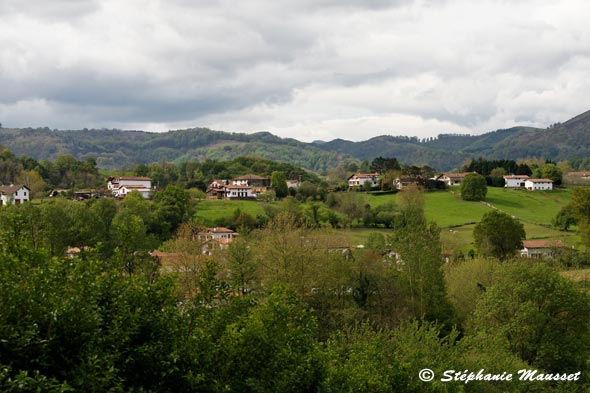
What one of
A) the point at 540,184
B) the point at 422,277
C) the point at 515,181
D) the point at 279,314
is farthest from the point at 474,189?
the point at 279,314

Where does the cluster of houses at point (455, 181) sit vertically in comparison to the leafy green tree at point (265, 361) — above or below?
above

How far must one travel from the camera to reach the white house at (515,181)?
119750 mm

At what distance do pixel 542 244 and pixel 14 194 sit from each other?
262 feet

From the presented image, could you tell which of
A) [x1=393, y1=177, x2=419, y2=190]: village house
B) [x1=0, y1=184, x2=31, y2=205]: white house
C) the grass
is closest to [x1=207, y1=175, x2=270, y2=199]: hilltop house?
the grass

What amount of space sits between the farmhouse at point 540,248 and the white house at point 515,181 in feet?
180

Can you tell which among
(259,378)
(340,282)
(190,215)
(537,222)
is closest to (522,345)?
(340,282)

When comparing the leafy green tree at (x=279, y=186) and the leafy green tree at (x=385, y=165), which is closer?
the leafy green tree at (x=279, y=186)

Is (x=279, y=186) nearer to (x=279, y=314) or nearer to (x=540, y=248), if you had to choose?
(x=540, y=248)

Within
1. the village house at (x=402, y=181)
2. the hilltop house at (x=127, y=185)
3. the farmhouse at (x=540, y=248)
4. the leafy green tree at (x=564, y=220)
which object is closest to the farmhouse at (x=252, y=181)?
the hilltop house at (x=127, y=185)

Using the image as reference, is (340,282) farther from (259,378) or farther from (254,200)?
(254,200)

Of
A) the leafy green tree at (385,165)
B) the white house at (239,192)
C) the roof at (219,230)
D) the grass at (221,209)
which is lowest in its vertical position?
the roof at (219,230)

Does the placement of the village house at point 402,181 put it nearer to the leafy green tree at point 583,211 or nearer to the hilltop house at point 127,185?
the leafy green tree at point 583,211

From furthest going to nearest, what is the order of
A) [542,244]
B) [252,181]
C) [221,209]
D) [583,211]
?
[252,181] < [221,209] < [542,244] < [583,211]

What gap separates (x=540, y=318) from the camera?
25.4 meters
